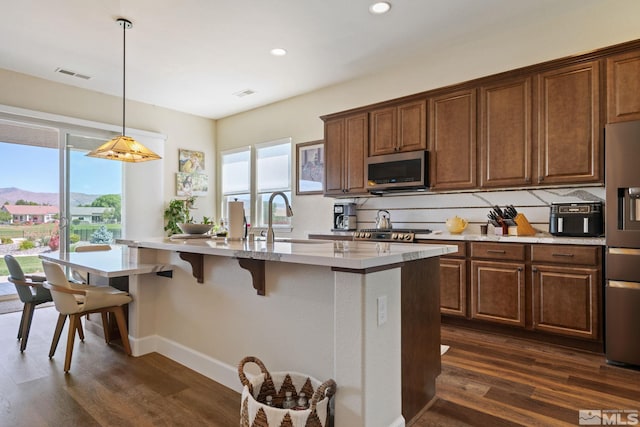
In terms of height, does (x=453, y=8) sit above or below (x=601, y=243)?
above

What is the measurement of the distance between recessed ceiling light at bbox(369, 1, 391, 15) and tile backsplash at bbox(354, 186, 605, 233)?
79.5 inches

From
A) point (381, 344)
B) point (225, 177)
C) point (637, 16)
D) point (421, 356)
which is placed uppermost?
point (637, 16)

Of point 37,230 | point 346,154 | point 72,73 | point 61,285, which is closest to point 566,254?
point 346,154

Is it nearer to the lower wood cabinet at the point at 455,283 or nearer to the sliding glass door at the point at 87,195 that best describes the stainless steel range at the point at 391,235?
the lower wood cabinet at the point at 455,283

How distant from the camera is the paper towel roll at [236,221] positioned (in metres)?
2.77

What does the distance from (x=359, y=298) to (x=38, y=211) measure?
524 centimetres

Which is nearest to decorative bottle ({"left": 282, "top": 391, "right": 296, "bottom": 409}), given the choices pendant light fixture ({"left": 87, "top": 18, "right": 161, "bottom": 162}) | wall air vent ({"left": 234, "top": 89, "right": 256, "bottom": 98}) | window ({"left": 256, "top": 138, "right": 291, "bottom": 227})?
pendant light fixture ({"left": 87, "top": 18, "right": 161, "bottom": 162})

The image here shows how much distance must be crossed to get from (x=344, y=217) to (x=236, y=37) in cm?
248

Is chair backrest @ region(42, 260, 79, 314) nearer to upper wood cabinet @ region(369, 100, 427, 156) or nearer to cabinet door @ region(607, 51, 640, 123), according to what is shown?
upper wood cabinet @ region(369, 100, 427, 156)

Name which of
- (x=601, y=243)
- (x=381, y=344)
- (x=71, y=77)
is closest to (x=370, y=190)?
(x=601, y=243)

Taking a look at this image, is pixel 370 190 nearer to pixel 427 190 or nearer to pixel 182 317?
pixel 427 190

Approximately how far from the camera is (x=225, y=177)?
6.78 meters

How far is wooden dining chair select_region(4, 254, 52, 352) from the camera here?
298cm

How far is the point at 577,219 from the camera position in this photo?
306cm
